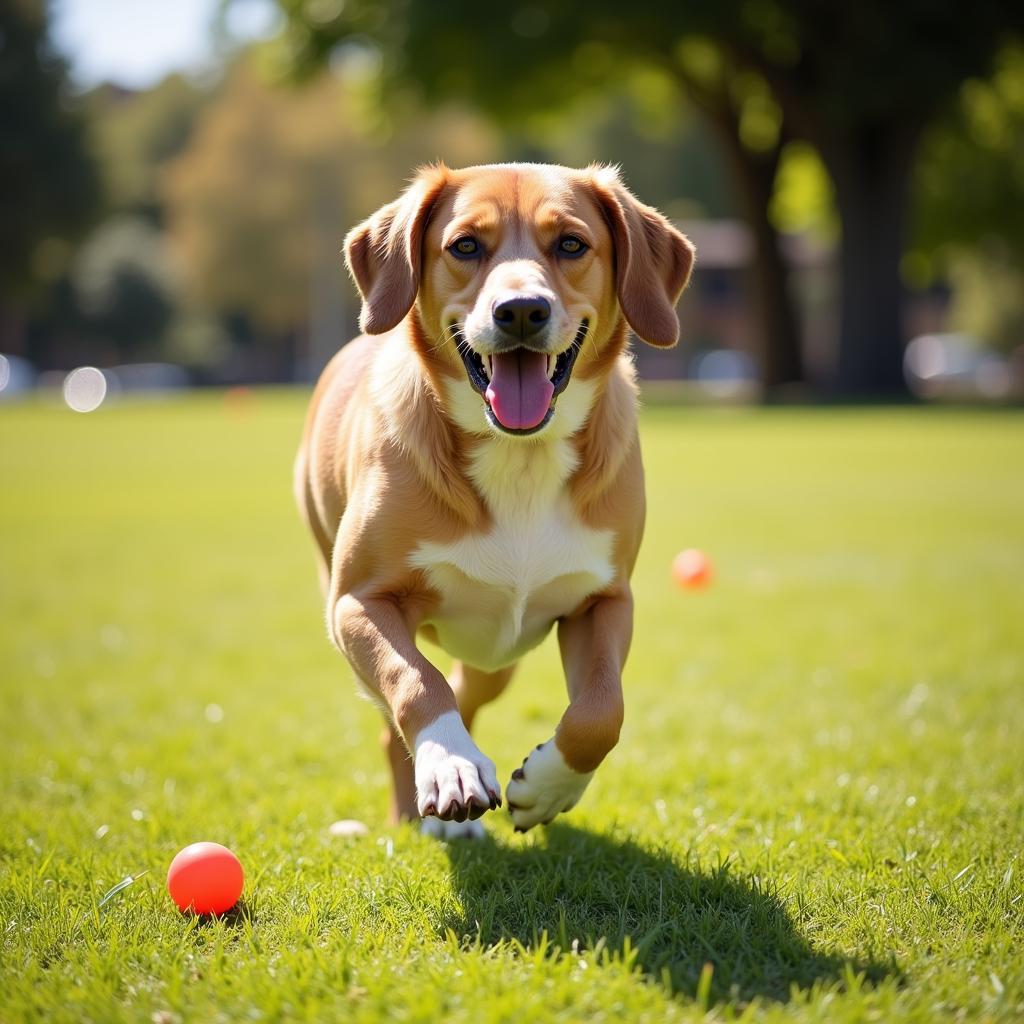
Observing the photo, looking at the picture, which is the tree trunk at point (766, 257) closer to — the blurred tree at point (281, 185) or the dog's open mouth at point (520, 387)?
the blurred tree at point (281, 185)

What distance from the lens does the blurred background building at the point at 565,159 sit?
101 feet

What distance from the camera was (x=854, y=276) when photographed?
3300cm

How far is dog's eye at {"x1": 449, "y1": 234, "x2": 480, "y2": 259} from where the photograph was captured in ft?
14.0

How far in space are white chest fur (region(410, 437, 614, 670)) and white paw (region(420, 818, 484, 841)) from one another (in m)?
0.66

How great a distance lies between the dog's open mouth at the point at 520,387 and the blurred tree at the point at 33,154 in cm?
5142

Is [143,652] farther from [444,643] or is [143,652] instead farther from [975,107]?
[975,107]

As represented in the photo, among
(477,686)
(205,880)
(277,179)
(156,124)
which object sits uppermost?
(156,124)

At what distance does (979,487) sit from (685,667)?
32.9 feet

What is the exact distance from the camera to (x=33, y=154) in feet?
166

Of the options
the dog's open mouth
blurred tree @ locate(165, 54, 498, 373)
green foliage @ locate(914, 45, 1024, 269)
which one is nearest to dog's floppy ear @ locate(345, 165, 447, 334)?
the dog's open mouth

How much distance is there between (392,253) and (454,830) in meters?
2.02

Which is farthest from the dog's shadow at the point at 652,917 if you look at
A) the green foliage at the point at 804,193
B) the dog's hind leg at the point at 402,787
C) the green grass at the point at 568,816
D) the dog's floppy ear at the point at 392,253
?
the green foliage at the point at 804,193

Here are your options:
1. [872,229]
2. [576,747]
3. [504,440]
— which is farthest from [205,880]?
[872,229]

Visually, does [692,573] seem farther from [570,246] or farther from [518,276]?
[518,276]
